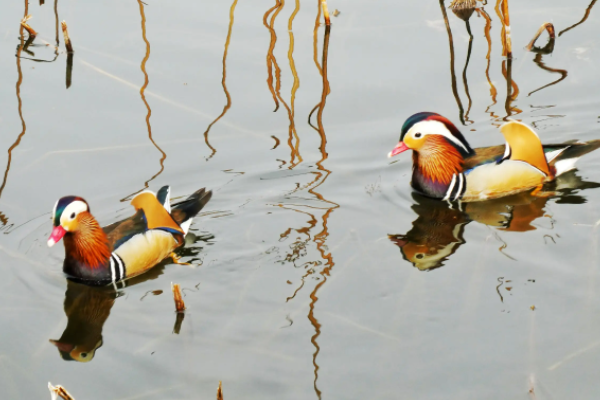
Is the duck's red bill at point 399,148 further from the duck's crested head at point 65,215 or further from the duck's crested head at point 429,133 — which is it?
the duck's crested head at point 65,215

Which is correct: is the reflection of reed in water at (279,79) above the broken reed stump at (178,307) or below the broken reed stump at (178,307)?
above

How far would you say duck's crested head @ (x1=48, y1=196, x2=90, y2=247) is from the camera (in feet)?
25.3

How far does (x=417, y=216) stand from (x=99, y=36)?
5896mm

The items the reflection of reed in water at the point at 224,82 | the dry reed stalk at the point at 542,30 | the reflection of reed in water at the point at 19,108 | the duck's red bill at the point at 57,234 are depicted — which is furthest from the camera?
the dry reed stalk at the point at 542,30

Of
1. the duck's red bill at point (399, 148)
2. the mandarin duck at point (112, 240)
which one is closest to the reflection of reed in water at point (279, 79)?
the duck's red bill at point (399, 148)

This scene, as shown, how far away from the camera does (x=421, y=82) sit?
442 inches

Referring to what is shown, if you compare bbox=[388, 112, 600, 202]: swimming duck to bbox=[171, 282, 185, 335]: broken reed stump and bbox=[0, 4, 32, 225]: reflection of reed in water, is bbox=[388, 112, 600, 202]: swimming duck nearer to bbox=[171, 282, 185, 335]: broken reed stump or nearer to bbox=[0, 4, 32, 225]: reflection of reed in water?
bbox=[171, 282, 185, 335]: broken reed stump

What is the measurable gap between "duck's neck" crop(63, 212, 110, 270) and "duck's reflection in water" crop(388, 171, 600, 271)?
264 centimetres

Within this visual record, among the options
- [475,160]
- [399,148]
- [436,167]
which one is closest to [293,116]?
[399,148]

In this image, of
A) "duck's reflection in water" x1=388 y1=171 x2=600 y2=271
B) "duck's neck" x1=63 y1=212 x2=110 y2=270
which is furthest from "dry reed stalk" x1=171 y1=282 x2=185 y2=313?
"duck's reflection in water" x1=388 y1=171 x2=600 y2=271

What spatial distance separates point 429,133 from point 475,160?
0.54m

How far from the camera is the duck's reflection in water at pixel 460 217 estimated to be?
8250 millimetres

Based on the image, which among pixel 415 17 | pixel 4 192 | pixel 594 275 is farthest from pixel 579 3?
pixel 4 192

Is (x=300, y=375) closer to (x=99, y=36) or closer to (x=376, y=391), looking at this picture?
(x=376, y=391)
